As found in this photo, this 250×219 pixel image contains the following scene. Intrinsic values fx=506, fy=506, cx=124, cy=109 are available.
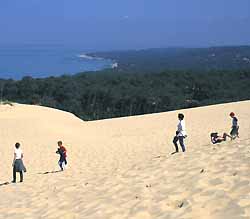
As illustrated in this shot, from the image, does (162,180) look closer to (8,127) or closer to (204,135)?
(204,135)

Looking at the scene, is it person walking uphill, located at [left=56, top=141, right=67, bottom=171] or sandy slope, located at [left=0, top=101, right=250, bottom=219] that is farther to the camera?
person walking uphill, located at [left=56, top=141, right=67, bottom=171]

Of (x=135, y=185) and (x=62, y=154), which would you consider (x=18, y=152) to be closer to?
(x=62, y=154)

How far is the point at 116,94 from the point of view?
5772cm

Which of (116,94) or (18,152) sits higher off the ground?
(116,94)

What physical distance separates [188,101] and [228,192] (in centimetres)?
5152

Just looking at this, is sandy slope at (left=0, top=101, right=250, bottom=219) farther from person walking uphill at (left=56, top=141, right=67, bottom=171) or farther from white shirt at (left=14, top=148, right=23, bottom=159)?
white shirt at (left=14, top=148, right=23, bottom=159)

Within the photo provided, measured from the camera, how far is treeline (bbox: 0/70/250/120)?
56.1 meters

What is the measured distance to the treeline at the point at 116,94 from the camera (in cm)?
5609

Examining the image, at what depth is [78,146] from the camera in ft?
70.8

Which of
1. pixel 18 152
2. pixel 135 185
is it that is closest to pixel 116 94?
pixel 18 152

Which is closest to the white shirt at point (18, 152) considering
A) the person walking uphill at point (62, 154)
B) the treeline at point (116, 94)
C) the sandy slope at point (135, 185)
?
the sandy slope at point (135, 185)

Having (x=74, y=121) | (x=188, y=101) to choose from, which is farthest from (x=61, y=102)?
(x=74, y=121)

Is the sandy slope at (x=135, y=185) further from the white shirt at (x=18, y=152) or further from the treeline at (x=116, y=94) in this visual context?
the treeline at (x=116, y=94)

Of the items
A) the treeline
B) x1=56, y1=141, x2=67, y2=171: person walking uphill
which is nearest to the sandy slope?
x1=56, y1=141, x2=67, y2=171: person walking uphill
